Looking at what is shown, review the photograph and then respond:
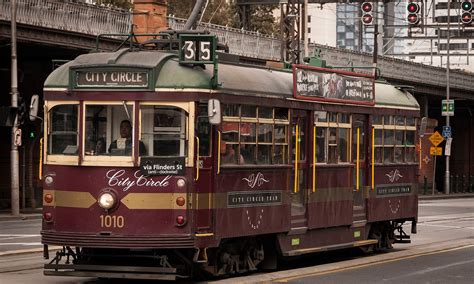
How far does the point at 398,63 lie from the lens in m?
65.9

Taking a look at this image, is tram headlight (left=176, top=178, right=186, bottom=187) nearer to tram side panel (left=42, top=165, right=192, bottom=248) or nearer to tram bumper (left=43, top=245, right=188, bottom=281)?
tram side panel (left=42, top=165, right=192, bottom=248)

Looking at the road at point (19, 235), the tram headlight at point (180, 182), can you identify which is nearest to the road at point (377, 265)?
the road at point (19, 235)

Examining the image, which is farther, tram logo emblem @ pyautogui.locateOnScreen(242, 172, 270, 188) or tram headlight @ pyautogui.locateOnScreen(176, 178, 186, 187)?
tram logo emblem @ pyautogui.locateOnScreen(242, 172, 270, 188)

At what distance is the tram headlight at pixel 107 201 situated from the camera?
582 inches

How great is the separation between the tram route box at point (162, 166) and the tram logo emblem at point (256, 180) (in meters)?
1.52

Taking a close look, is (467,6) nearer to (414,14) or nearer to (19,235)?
(414,14)

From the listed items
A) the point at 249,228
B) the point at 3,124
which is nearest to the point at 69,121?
the point at 249,228

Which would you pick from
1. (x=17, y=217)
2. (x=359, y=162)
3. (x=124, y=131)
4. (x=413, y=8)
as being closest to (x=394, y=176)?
(x=359, y=162)

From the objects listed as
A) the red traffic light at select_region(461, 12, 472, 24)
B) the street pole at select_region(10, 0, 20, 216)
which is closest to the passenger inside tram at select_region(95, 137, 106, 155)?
the street pole at select_region(10, 0, 20, 216)

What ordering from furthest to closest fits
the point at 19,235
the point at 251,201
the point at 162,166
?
the point at 19,235
the point at 251,201
the point at 162,166

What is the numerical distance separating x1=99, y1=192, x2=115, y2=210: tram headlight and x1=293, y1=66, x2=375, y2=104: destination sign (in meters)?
3.95

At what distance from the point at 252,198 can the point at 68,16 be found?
2325cm

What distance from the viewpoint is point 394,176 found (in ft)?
69.8

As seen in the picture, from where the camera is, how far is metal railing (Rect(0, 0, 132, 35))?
37.0 metres
